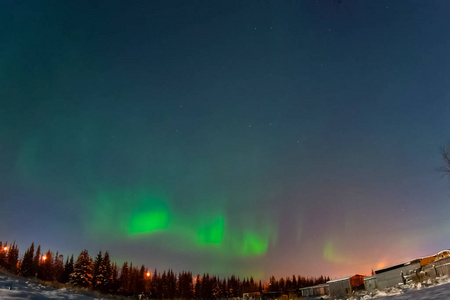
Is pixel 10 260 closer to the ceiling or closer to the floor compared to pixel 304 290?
closer to the ceiling

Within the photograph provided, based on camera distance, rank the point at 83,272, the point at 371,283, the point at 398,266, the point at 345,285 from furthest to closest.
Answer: the point at 83,272, the point at 345,285, the point at 371,283, the point at 398,266

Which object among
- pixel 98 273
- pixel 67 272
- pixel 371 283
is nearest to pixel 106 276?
pixel 98 273

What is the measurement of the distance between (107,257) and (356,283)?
53007 millimetres

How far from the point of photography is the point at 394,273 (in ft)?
135

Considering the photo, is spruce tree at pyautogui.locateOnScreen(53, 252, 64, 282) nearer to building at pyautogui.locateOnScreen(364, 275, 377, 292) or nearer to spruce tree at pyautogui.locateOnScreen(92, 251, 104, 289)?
spruce tree at pyautogui.locateOnScreen(92, 251, 104, 289)

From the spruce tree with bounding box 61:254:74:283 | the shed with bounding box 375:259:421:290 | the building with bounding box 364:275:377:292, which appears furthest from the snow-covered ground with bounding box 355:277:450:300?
the spruce tree with bounding box 61:254:74:283

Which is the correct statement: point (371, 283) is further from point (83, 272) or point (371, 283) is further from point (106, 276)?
point (83, 272)

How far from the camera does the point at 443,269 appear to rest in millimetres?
25047

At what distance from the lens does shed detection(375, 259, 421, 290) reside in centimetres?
3809

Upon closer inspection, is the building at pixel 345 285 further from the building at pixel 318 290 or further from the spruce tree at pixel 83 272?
the spruce tree at pixel 83 272

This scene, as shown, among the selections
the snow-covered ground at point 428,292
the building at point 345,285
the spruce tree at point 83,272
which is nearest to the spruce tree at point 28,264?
the spruce tree at point 83,272

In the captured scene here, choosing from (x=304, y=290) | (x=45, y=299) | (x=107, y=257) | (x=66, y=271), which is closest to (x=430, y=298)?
(x=45, y=299)

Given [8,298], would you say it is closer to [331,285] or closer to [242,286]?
[331,285]

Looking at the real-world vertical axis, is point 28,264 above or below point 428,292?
above
